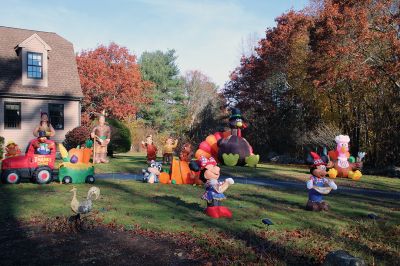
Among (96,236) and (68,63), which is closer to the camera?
(96,236)

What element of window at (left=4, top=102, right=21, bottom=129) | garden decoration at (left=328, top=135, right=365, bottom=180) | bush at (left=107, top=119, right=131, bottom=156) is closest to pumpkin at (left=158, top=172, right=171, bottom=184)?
garden decoration at (left=328, top=135, right=365, bottom=180)

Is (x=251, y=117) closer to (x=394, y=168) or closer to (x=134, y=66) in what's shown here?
(x=394, y=168)

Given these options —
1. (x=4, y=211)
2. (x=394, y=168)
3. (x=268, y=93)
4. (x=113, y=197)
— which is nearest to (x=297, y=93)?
(x=268, y=93)

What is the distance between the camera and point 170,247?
6.49 m

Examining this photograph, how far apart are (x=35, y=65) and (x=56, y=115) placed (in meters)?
3.57

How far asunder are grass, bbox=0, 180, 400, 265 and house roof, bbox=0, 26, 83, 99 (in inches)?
572

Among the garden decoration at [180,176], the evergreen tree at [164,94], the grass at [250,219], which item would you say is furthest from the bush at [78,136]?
the evergreen tree at [164,94]

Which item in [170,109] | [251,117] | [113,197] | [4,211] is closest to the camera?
[4,211]

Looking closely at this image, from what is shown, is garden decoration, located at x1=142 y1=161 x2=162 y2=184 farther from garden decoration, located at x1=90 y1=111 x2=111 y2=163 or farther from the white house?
the white house

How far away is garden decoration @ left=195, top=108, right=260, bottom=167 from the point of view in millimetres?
20078

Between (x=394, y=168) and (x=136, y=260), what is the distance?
1839cm

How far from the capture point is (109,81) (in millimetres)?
39938

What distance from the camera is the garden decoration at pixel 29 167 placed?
12.2m

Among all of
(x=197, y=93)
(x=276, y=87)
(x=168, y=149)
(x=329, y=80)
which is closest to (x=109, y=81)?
(x=276, y=87)
